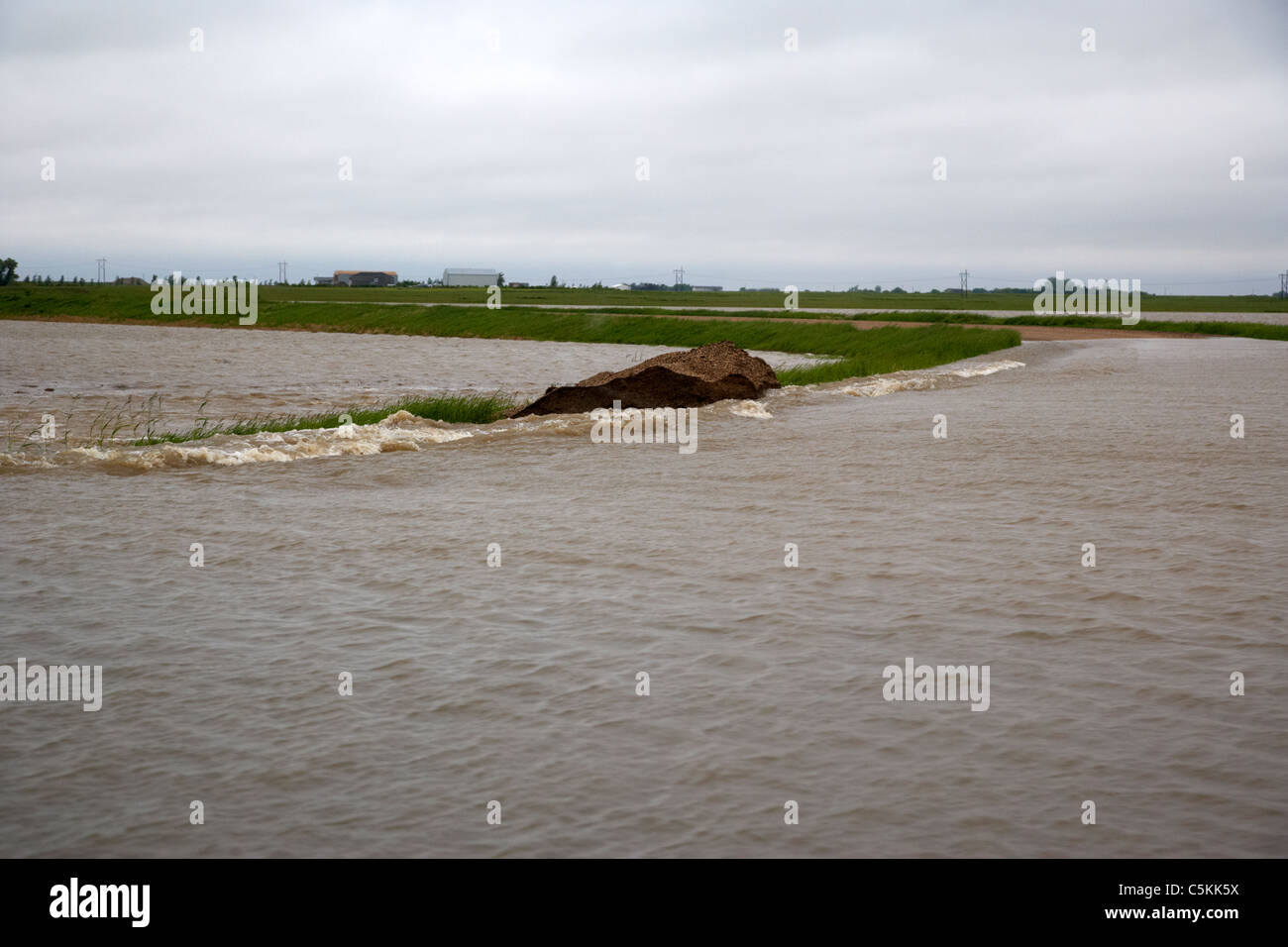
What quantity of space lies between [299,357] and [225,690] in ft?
142

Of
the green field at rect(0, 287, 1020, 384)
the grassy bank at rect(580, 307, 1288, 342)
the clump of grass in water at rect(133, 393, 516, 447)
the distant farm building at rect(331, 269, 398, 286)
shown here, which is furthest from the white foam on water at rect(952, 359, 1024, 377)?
the distant farm building at rect(331, 269, 398, 286)

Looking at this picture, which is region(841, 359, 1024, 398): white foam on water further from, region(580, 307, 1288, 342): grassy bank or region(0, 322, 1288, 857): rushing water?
region(580, 307, 1288, 342): grassy bank

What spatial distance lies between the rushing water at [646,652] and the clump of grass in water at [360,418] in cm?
320

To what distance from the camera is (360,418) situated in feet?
69.9

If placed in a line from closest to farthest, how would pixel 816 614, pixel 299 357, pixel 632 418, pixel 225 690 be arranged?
1. pixel 225 690
2. pixel 816 614
3. pixel 632 418
4. pixel 299 357

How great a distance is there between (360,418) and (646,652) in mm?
15042

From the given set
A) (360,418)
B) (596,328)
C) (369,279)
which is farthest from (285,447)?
(369,279)

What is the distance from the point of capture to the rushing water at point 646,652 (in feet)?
16.4

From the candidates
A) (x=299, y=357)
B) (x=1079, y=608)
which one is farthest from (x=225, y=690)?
(x=299, y=357)

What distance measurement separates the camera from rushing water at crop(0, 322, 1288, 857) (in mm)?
5000

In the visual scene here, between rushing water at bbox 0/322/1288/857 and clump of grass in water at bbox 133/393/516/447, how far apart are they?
320 cm
